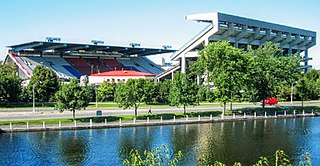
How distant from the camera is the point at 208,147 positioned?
104 ft

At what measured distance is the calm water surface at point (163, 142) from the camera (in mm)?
27344

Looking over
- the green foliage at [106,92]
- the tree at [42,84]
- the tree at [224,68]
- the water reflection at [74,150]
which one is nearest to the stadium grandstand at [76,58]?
the green foliage at [106,92]

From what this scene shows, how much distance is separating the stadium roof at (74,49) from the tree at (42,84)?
26.4 metres

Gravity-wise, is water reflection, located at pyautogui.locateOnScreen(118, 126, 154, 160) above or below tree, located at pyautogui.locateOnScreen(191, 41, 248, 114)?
below

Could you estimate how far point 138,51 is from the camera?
11319cm

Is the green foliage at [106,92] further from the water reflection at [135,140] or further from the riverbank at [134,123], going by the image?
the water reflection at [135,140]

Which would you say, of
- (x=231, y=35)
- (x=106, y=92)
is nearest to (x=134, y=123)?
(x=106, y=92)

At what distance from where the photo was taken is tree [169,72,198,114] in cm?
5000

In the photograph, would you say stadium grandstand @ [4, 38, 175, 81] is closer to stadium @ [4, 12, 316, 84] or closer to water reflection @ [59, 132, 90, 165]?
stadium @ [4, 12, 316, 84]

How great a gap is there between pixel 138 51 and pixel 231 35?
118 feet

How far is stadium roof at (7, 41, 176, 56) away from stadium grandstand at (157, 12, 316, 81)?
20168mm

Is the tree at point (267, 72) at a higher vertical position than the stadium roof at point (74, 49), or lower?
lower

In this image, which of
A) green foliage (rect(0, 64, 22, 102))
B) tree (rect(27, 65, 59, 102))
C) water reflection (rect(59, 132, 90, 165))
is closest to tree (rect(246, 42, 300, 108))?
water reflection (rect(59, 132, 90, 165))

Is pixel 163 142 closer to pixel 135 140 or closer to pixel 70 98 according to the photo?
pixel 135 140
